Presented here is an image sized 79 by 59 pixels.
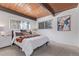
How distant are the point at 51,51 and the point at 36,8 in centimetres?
123

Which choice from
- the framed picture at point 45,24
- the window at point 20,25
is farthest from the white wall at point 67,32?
the window at point 20,25

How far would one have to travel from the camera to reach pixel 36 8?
199 cm

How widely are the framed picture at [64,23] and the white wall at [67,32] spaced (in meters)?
0.09

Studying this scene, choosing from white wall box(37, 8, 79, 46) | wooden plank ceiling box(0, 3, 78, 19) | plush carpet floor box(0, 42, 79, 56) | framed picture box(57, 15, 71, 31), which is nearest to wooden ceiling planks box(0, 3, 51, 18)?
wooden plank ceiling box(0, 3, 78, 19)

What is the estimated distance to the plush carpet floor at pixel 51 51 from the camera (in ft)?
6.30

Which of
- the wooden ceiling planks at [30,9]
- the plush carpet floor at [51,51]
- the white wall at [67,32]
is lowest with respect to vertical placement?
the plush carpet floor at [51,51]

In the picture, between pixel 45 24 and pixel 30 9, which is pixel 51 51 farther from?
pixel 30 9

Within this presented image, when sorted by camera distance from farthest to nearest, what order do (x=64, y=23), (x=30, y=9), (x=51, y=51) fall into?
(x=51, y=51) → (x=64, y=23) → (x=30, y=9)

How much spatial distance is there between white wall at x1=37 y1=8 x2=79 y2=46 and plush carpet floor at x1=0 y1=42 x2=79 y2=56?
154mm

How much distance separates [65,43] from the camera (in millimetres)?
2244

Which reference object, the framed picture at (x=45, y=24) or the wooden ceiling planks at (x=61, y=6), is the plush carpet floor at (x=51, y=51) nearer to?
the framed picture at (x=45, y=24)

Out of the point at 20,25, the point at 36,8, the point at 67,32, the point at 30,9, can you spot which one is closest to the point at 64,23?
the point at 67,32

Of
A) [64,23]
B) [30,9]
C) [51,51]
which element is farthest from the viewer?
[51,51]

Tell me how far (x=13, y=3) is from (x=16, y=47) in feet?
3.45
